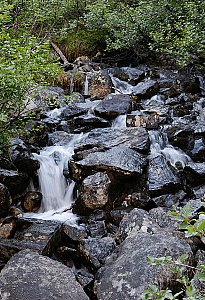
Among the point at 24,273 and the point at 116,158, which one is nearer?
the point at 24,273

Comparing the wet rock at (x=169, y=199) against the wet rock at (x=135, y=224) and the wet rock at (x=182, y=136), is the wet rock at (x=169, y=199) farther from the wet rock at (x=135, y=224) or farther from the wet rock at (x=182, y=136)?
the wet rock at (x=182, y=136)

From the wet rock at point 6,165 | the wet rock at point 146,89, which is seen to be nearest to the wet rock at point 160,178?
the wet rock at point 6,165

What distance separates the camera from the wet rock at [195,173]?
23.8ft

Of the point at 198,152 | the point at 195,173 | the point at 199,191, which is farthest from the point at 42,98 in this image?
the point at 199,191

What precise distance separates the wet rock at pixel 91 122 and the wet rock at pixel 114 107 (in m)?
0.32

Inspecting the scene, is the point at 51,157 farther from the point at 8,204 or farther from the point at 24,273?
the point at 24,273

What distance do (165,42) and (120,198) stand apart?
6565 millimetres

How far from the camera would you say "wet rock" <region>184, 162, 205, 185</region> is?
7.25 meters

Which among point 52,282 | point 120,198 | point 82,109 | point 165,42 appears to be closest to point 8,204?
point 120,198

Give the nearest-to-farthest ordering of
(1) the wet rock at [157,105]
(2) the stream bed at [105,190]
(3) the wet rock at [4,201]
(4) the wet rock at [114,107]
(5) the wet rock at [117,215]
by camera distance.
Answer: (2) the stream bed at [105,190] → (3) the wet rock at [4,201] → (5) the wet rock at [117,215] → (4) the wet rock at [114,107] → (1) the wet rock at [157,105]

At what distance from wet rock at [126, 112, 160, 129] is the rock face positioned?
5753 millimetres

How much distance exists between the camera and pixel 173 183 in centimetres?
708

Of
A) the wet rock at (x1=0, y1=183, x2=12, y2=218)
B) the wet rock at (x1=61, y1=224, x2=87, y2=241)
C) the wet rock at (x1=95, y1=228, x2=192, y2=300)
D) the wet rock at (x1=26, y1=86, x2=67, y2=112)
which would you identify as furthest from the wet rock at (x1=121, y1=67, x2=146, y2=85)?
the wet rock at (x1=95, y1=228, x2=192, y2=300)

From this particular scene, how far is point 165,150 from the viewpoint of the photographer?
8.39 meters
